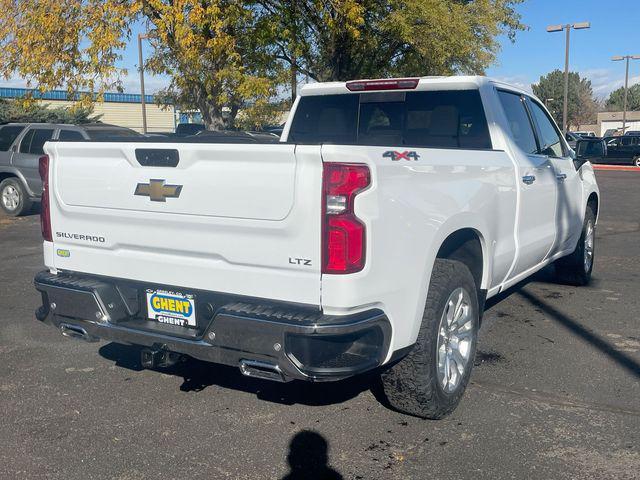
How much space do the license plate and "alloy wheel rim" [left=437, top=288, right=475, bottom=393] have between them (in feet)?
4.43

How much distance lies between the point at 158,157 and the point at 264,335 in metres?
1.12

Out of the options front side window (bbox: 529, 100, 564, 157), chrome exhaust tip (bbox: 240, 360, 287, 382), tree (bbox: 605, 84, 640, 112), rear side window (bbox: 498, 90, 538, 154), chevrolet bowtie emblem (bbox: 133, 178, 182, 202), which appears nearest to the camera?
chrome exhaust tip (bbox: 240, 360, 287, 382)

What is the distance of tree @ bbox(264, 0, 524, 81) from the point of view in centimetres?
1712

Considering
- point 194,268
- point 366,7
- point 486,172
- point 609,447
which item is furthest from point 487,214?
point 366,7

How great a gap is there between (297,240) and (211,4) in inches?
512

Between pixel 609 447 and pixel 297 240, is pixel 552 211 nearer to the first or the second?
pixel 609 447

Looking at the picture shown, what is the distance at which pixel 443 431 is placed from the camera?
3.85m

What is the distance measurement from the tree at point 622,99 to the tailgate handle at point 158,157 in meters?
99.6

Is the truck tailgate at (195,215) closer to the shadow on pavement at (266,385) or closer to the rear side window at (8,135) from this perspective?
the shadow on pavement at (266,385)

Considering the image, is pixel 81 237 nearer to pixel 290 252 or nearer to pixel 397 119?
pixel 290 252

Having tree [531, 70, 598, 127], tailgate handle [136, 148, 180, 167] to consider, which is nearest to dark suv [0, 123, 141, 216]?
tailgate handle [136, 148, 180, 167]

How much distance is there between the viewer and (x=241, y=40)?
16.9m

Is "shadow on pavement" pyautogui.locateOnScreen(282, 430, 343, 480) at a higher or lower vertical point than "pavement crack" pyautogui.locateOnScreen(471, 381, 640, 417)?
lower

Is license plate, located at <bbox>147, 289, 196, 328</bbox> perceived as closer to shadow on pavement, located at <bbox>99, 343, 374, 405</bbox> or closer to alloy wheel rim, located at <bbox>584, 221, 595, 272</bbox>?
shadow on pavement, located at <bbox>99, 343, 374, 405</bbox>
